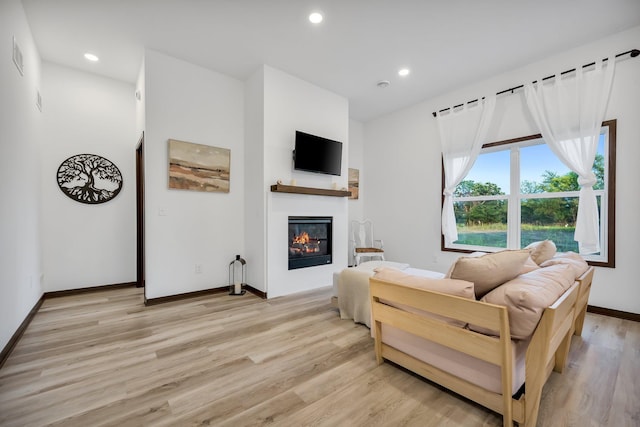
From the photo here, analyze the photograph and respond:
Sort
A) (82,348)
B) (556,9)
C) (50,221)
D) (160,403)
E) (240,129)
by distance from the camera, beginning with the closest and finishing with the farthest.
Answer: (160,403) < (82,348) < (556,9) < (50,221) < (240,129)

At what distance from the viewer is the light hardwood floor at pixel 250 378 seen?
4.87ft

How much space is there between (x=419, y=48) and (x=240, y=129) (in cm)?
261

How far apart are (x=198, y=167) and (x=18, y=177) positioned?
1650 mm

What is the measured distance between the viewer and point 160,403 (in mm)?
1586

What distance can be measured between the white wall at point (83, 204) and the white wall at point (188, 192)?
1052 mm

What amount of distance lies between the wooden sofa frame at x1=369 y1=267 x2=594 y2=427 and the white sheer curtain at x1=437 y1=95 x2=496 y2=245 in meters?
2.33

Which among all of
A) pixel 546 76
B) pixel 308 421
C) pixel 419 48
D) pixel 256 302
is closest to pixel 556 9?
pixel 546 76

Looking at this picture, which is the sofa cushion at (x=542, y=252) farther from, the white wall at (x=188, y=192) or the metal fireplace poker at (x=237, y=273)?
the white wall at (x=188, y=192)

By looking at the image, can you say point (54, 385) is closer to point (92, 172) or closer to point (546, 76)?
point (92, 172)

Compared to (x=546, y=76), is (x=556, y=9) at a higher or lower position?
higher

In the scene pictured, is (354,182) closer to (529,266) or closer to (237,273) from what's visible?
(237,273)

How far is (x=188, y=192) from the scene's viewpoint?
360cm

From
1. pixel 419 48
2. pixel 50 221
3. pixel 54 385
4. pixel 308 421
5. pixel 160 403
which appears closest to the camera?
pixel 308 421

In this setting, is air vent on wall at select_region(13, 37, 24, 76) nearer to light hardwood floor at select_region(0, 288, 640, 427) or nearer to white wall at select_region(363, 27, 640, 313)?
light hardwood floor at select_region(0, 288, 640, 427)
